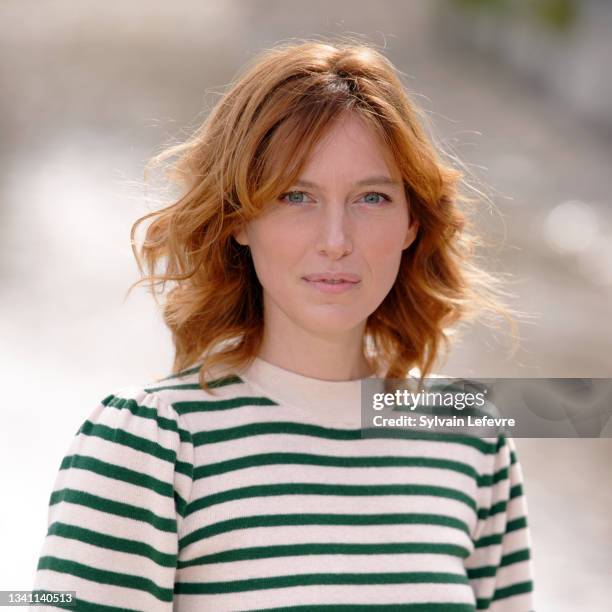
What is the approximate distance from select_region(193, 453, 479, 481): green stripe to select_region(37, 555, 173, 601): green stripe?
14 cm

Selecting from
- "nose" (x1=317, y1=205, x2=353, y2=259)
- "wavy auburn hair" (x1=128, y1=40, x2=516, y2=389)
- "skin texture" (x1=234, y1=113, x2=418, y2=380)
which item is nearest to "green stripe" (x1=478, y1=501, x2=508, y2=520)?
"wavy auburn hair" (x1=128, y1=40, x2=516, y2=389)

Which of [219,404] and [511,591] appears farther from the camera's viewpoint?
[511,591]

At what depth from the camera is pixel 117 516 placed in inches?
47.3

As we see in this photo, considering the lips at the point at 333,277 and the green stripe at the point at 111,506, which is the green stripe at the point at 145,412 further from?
the lips at the point at 333,277

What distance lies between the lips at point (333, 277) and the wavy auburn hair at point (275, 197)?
11 cm

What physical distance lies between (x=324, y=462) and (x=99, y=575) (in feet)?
1.05

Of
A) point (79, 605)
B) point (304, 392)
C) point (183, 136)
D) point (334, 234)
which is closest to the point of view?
point (79, 605)

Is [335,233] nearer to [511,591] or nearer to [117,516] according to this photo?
[117,516]

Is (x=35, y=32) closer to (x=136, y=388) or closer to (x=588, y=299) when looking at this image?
(x=588, y=299)

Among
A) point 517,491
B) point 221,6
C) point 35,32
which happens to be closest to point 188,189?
point 517,491

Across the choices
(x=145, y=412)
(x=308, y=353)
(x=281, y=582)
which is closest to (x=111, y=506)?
(x=145, y=412)

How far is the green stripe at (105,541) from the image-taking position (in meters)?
1.19

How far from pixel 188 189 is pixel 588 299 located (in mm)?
4310

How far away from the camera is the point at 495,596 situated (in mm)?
1488
